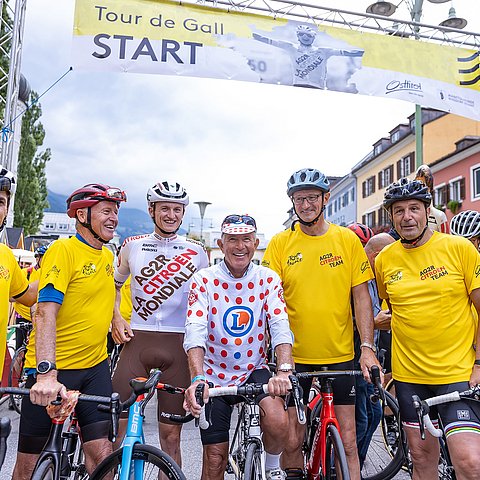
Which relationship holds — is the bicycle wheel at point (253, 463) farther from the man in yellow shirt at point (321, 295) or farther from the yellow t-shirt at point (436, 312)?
the yellow t-shirt at point (436, 312)

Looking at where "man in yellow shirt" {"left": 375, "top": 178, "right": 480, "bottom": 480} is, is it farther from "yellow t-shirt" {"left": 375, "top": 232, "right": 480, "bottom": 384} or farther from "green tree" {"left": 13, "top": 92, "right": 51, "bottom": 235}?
"green tree" {"left": 13, "top": 92, "right": 51, "bottom": 235}

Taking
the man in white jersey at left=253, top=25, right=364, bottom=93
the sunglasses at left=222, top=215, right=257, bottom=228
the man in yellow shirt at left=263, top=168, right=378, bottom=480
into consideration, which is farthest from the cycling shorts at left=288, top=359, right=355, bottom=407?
the man in white jersey at left=253, top=25, right=364, bottom=93

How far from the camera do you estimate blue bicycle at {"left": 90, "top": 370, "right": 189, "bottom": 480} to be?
8.32 ft

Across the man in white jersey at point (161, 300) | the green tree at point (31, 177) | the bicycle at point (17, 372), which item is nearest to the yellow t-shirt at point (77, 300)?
the man in white jersey at point (161, 300)

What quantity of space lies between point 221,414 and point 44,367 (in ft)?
3.77

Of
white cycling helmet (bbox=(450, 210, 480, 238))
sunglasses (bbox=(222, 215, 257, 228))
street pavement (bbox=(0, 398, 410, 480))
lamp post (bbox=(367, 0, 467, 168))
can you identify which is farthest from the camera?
lamp post (bbox=(367, 0, 467, 168))

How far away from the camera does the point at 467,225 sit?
12.7ft

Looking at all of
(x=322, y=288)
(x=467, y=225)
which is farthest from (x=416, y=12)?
(x=322, y=288)

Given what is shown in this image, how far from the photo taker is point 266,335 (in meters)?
3.37

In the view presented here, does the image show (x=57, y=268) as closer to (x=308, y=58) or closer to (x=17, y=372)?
(x=17, y=372)

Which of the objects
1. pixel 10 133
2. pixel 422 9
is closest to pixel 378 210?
pixel 422 9

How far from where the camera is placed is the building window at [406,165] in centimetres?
3522

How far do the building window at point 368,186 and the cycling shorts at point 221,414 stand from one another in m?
42.3

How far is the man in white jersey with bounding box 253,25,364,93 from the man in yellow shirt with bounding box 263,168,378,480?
16.3ft
